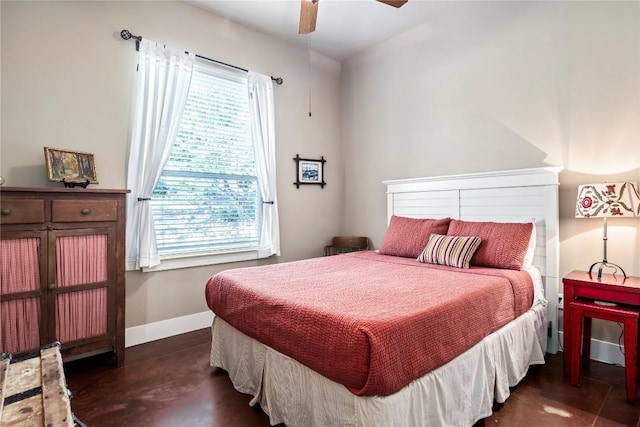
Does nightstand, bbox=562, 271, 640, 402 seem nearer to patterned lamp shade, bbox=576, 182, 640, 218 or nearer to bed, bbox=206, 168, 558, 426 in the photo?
bed, bbox=206, 168, 558, 426

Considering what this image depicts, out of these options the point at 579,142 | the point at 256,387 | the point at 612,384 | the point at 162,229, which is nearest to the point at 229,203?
the point at 162,229

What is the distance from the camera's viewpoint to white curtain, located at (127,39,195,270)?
2775 millimetres

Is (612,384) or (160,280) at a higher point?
Answer: (160,280)

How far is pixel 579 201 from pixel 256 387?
95.4 inches

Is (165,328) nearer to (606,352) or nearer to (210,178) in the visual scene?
(210,178)

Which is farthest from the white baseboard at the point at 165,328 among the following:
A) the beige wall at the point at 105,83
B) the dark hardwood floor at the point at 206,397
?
the dark hardwood floor at the point at 206,397

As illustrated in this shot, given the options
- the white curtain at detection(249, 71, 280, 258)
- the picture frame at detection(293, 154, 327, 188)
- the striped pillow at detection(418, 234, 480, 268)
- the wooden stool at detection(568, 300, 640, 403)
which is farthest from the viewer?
the picture frame at detection(293, 154, 327, 188)

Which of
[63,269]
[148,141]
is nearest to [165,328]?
[63,269]

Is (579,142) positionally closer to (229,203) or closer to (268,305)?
(268,305)

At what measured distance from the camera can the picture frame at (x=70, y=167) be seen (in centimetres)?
229

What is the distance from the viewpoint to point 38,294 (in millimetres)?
2070

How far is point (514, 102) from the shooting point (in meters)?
2.87

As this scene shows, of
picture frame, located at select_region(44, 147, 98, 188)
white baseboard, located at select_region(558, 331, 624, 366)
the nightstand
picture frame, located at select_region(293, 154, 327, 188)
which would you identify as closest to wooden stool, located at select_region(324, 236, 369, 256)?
picture frame, located at select_region(293, 154, 327, 188)

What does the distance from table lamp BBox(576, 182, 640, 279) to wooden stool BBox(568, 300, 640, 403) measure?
267 mm
